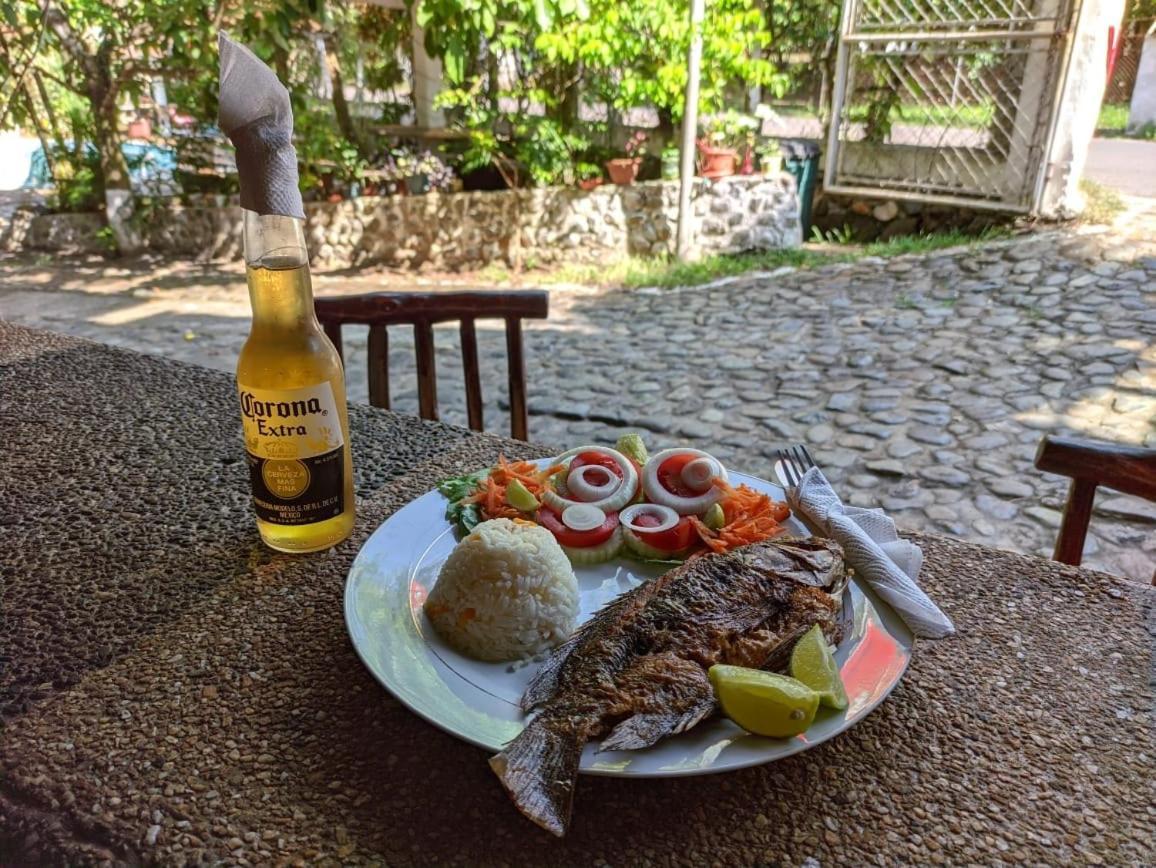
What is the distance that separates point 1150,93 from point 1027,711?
55.0 ft

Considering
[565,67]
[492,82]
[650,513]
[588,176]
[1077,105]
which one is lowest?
[588,176]

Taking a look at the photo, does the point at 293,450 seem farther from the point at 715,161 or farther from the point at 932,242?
the point at 715,161

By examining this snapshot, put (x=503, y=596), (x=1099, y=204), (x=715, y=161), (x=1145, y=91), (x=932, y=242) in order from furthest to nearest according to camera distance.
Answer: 1. (x=1145, y=91)
2. (x=715, y=161)
3. (x=932, y=242)
4. (x=1099, y=204)
5. (x=503, y=596)

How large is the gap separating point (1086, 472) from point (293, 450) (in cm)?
121

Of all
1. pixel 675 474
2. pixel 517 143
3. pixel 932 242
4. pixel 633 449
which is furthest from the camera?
pixel 517 143

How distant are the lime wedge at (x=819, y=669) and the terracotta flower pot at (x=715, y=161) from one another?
7436mm

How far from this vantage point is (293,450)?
1096 millimetres

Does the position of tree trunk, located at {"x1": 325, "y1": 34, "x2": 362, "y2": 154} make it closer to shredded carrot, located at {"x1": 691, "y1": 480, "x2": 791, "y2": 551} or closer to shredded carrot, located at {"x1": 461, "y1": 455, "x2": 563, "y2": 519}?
shredded carrot, located at {"x1": 461, "y1": 455, "x2": 563, "y2": 519}

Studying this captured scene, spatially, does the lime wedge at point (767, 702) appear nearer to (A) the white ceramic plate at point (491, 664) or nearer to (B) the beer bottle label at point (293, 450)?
(A) the white ceramic plate at point (491, 664)

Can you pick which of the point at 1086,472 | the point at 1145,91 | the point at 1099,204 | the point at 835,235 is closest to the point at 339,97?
the point at 835,235

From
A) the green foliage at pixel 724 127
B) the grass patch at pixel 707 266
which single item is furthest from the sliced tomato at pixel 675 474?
the green foliage at pixel 724 127

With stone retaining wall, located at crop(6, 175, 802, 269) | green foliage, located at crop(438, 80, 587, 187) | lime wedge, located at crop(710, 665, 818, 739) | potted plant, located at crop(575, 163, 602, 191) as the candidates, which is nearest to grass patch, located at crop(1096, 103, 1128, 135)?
stone retaining wall, located at crop(6, 175, 802, 269)

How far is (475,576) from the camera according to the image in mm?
1042

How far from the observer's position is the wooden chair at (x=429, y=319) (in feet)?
7.03
